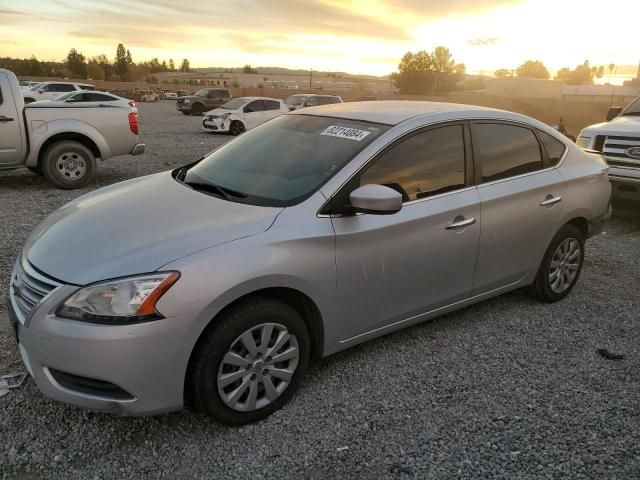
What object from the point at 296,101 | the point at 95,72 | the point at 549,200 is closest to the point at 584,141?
the point at 549,200

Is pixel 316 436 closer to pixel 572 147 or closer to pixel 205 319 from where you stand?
pixel 205 319

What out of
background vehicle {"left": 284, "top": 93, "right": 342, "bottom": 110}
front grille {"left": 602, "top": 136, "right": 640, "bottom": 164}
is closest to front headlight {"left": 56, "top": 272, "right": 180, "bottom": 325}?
front grille {"left": 602, "top": 136, "right": 640, "bottom": 164}

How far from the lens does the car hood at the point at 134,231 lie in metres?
2.54

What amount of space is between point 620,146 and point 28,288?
780 centimetres

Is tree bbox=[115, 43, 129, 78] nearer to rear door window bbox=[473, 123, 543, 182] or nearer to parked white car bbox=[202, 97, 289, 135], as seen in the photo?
parked white car bbox=[202, 97, 289, 135]

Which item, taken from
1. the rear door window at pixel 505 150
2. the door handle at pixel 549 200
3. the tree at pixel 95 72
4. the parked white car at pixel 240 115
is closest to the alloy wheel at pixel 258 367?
the rear door window at pixel 505 150

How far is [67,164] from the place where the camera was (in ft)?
28.5

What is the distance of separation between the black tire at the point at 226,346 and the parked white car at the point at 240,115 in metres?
16.7

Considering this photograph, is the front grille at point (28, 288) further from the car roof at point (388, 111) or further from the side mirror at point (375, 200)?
the car roof at point (388, 111)

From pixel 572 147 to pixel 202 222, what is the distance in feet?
11.3

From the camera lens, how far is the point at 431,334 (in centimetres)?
400

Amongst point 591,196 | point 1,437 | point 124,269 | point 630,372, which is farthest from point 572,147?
point 1,437

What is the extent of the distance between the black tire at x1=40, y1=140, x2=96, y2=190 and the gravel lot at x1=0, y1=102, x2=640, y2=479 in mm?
5480

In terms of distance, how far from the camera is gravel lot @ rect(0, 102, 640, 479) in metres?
2.60
